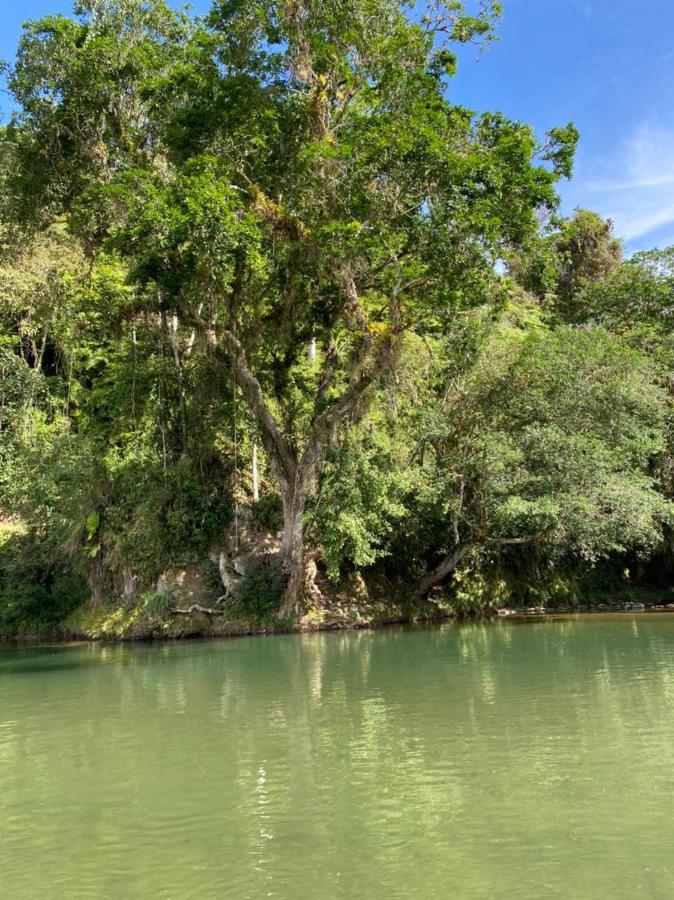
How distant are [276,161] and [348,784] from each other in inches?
558

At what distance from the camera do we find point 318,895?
4.05 m

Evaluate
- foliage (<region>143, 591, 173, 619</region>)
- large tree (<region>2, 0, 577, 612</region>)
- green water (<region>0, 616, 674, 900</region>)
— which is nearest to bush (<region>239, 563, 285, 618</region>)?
foliage (<region>143, 591, 173, 619</region>)

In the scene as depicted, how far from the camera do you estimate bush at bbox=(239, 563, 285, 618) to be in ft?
65.1

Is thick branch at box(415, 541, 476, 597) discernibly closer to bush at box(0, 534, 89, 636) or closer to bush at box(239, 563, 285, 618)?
bush at box(239, 563, 285, 618)

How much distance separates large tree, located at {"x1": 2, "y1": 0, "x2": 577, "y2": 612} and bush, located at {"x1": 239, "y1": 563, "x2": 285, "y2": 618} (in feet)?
14.3

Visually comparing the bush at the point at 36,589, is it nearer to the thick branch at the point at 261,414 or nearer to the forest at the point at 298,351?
the forest at the point at 298,351

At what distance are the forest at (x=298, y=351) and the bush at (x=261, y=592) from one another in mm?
63

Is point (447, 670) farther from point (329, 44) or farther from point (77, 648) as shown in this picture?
point (329, 44)

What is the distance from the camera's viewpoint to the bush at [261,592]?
19844 mm

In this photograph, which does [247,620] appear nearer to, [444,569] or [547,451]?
[444,569]

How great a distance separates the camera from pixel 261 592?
1997 centimetres

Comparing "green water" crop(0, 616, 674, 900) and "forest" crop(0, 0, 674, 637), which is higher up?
"forest" crop(0, 0, 674, 637)

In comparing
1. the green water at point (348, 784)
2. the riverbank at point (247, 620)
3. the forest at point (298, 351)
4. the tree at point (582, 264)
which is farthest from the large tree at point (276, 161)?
the tree at point (582, 264)

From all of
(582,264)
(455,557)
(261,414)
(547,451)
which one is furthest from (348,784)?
(582,264)
